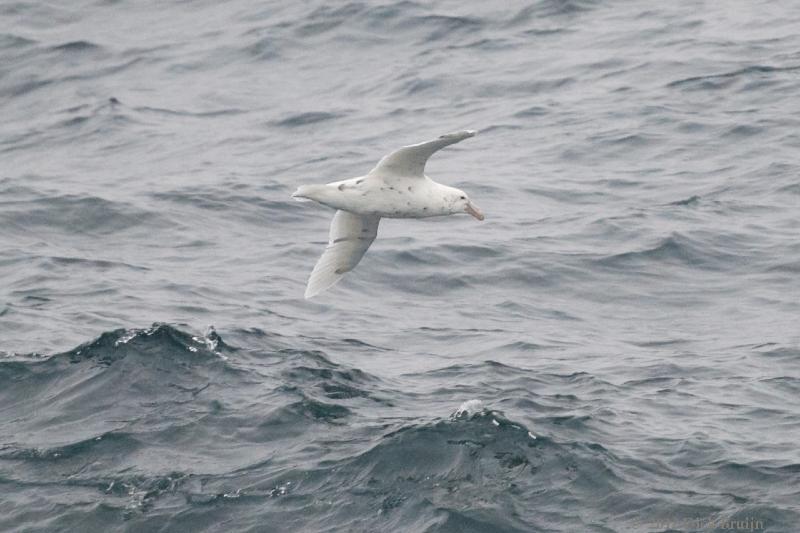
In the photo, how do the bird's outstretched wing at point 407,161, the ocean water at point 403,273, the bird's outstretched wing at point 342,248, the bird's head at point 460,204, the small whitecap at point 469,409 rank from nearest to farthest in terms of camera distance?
the ocean water at point 403,273, the bird's outstretched wing at point 407,161, the small whitecap at point 469,409, the bird's head at point 460,204, the bird's outstretched wing at point 342,248

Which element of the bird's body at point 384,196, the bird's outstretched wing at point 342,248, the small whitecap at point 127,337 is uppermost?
the bird's body at point 384,196

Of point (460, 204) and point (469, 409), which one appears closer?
point (469, 409)

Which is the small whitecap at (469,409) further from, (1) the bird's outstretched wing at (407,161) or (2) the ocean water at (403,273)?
(1) the bird's outstretched wing at (407,161)

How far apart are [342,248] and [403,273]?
11.7 feet

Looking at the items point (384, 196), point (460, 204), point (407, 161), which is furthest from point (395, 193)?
point (460, 204)

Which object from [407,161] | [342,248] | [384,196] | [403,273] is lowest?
[403,273]

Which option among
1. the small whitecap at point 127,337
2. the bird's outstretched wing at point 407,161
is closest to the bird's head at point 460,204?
the bird's outstretched wing at point 407,161

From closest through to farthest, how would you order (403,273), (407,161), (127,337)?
(407,161) → (127,337) → (403,273)

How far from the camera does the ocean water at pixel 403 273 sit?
46.5 ft

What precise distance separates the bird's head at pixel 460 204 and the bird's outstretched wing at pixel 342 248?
1.30 meters

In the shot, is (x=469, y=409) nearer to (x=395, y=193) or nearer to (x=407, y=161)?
(x=395, y=193)

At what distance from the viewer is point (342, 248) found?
17.0m

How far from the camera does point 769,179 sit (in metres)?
22.3

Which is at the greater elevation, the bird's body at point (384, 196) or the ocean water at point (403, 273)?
the bird's body at point (384, 196)
